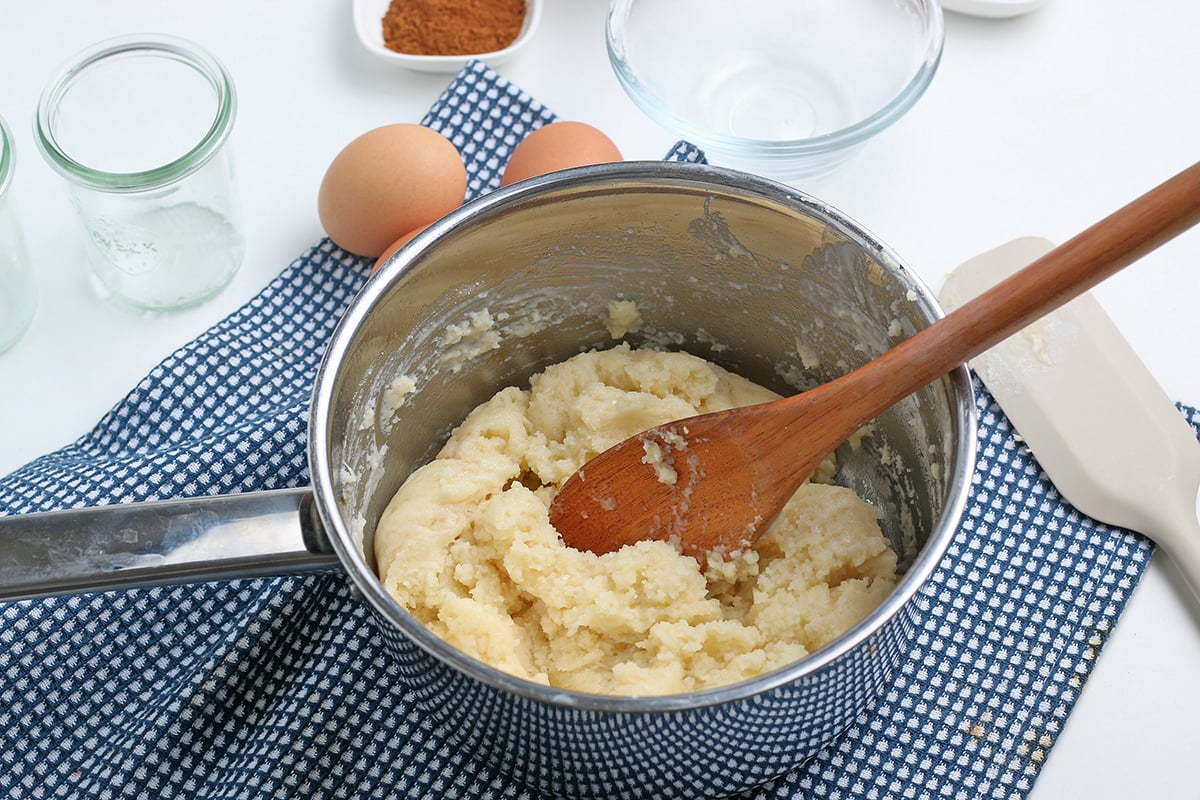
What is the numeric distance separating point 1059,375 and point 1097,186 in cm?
50

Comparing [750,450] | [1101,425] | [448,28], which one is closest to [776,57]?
[448,28]

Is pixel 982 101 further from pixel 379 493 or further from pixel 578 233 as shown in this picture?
pixel 379 493

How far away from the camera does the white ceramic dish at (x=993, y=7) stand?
2129mm

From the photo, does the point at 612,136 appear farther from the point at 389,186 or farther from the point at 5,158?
the point at 5,158

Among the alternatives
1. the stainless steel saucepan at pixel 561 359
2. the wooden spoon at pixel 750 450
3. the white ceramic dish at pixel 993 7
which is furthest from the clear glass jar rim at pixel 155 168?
the white ceramic dish at pixel 993 7

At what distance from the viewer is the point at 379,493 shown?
5.18ft

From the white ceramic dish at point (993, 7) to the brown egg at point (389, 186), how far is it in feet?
3.25

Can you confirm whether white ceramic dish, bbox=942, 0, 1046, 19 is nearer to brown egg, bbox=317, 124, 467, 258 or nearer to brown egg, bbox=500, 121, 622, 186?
brown egg, bbox=500, 121, 622, 186

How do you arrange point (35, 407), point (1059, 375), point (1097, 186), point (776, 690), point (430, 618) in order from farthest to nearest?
point (1097, 186) → point (35, 407) → point (1059, 375) → point (430, 618) → point (776, 690)

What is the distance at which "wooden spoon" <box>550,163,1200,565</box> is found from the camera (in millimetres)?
1222

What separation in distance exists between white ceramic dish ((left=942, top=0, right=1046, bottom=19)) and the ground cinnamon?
0.81 meters

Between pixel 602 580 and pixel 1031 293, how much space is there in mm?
577

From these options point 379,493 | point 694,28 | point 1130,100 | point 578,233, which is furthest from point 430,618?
point 1130,100

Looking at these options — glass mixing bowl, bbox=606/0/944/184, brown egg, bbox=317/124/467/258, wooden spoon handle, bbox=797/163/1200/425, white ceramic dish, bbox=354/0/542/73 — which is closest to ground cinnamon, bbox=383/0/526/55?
white ceramic dish, bbox=354/0/542/73
